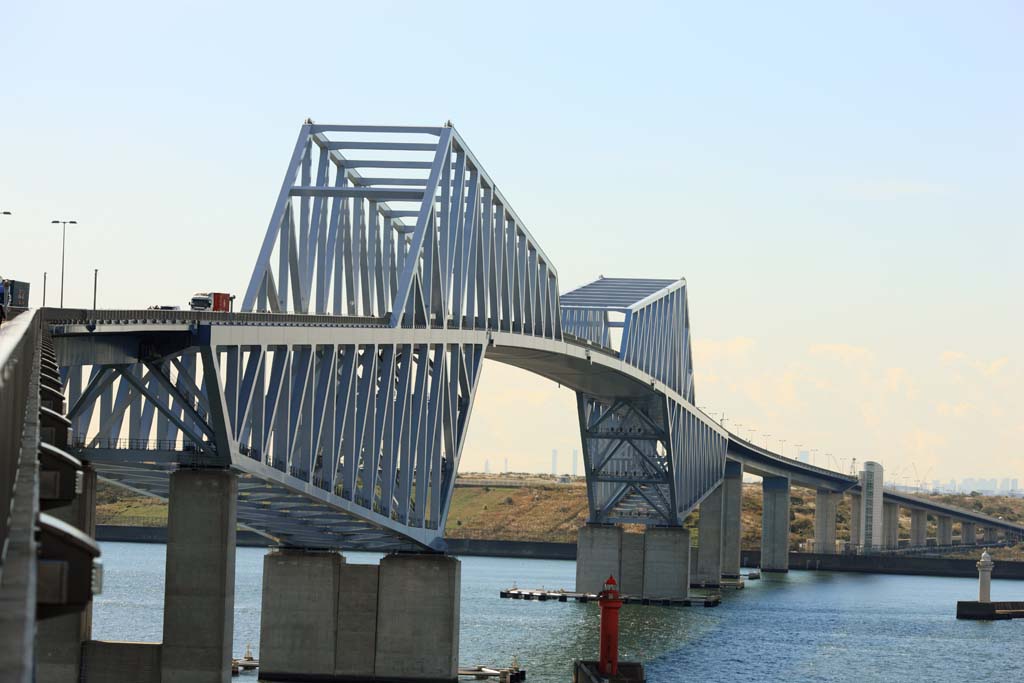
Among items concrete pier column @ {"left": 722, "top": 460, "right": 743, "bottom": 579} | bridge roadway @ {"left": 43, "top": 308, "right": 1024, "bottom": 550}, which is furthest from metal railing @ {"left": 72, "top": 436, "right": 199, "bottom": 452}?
concrete pier column @ {"left": 722, "top": 460, "right": 743, "bottom": 579}

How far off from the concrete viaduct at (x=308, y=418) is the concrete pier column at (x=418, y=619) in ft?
0.32

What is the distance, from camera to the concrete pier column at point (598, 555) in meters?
155

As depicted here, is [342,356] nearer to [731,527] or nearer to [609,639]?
[609,639]

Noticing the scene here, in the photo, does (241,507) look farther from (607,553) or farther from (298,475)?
(607,553)

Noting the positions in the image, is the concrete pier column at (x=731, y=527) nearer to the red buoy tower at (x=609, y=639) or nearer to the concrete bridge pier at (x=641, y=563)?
the concrete bridge pier at (x=641, y=563)

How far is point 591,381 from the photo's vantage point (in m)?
144

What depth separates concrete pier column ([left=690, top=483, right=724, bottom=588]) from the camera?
178 metres

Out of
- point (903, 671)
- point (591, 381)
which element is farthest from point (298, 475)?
point (591, 381)

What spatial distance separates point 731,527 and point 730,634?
241 feet

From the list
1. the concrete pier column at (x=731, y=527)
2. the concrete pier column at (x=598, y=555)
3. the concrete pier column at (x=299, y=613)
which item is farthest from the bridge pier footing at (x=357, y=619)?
the concrete pier column at (x=731, y=527)

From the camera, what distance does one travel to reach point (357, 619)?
3142 inches

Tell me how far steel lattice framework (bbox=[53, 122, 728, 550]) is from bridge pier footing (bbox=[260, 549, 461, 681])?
5.26ft

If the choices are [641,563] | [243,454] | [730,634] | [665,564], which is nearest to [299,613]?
[243,454]


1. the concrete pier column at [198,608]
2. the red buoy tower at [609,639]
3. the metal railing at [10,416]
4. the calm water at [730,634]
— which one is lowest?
the calm water at [730,634]
